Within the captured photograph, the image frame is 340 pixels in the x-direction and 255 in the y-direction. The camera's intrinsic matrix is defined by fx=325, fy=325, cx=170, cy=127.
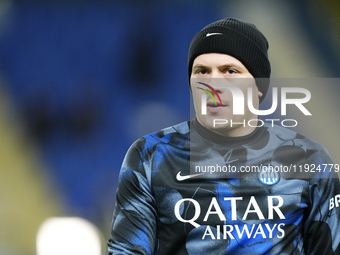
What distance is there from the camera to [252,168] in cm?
138

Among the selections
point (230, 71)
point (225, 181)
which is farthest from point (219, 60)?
point (225, 181)

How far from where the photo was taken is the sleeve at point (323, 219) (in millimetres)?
1299

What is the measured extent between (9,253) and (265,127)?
1567 mm

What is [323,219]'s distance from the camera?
1314mm

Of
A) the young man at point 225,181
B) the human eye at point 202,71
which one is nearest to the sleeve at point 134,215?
the young man at point 225,181

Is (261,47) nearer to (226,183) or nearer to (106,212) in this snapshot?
(226,183)

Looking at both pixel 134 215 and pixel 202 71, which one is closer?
pixel 134 215

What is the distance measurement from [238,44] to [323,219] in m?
0.80

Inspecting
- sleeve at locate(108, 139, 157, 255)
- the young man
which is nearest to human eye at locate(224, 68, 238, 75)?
the young man

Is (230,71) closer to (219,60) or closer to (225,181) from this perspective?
(219,60)

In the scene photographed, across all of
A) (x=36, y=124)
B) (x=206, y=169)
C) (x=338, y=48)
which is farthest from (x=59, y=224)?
(x=338, y=48)

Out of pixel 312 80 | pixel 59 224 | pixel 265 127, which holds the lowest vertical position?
pixel 59 224

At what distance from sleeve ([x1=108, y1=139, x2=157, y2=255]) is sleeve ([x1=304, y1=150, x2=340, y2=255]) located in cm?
63

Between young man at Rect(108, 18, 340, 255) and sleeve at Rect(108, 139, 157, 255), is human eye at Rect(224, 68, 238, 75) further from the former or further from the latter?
sleeve at Rect(108, 139, 157, 255)
